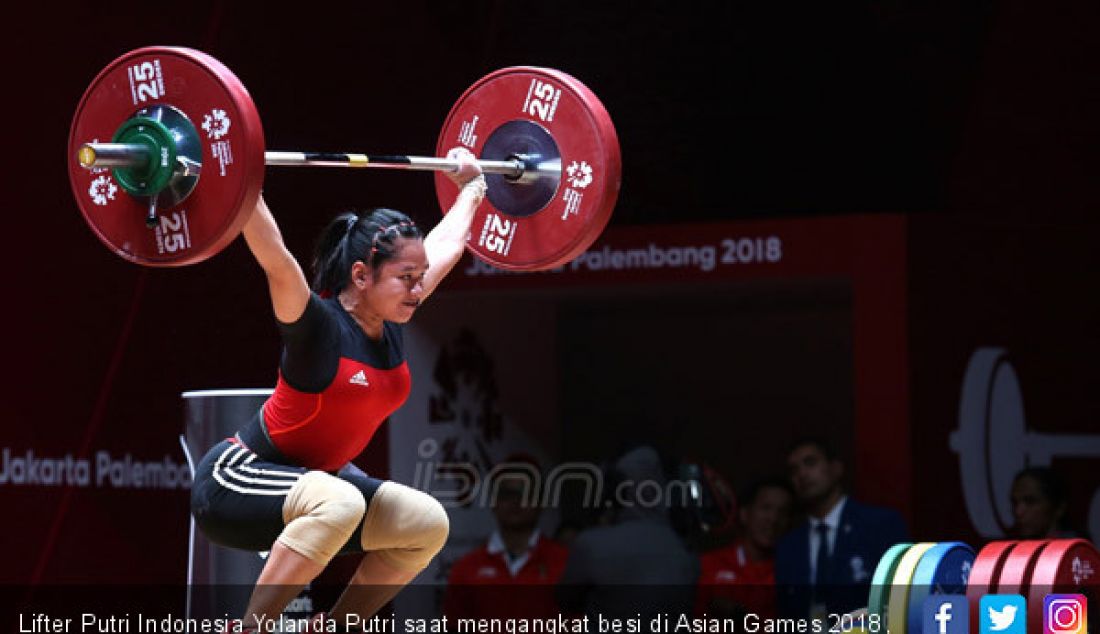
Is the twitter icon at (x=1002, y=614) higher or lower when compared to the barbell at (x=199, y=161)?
lower

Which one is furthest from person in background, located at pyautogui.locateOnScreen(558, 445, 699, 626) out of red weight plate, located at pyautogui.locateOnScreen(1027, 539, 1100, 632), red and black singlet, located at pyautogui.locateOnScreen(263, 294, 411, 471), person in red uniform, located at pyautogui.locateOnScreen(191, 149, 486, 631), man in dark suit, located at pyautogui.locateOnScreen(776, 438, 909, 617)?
red and black singlet, located at pyautogui.locateOnScreen(263, 294, 411, 471)

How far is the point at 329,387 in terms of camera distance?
4.79 meters

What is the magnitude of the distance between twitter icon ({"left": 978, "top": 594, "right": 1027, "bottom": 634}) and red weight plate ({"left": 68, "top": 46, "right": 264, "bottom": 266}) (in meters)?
2.45

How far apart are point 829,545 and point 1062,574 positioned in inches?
74.8

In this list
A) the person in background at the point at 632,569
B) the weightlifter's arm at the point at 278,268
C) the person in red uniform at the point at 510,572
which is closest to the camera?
the weightlifter's arm at the point at 278,268

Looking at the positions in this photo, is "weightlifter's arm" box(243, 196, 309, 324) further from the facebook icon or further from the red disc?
the facebook icon

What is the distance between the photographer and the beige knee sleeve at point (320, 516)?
4672mm

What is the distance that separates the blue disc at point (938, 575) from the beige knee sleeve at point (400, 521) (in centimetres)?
165

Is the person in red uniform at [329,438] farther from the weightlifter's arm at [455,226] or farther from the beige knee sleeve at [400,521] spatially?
the weightlifter's arm at [455,226]

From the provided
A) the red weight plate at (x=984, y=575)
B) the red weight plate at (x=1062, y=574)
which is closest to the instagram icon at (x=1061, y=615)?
the red weight plate at (x=1062, y=574)

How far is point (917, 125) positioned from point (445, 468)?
2612 millimetres

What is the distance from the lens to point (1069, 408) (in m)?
9.05

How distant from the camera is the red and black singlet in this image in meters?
4.76

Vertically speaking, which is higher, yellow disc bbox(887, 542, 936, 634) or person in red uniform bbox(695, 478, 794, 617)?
person in red uniform bbox(695, 478, 794, 617)
